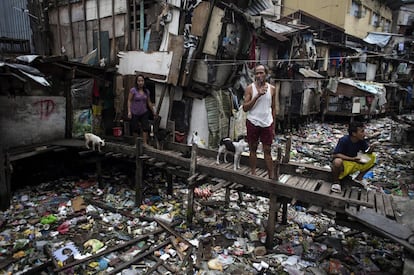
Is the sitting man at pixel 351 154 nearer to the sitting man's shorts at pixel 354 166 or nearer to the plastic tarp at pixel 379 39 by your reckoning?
the sitting man's shorts at pixel 354 166

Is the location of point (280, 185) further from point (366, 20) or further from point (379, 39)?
point (366, 20)

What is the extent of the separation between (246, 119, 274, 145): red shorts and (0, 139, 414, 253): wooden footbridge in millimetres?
433

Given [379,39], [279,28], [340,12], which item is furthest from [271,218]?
[379,39]

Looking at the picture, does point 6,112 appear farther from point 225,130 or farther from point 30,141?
point 225,130

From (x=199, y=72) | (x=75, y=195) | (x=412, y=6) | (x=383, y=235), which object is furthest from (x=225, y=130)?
(x=412, y=6)

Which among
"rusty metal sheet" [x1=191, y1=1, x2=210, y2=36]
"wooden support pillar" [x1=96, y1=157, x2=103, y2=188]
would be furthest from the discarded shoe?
"rusty metal sheet" [x1=191, y1=1, x2=210, y2=36]

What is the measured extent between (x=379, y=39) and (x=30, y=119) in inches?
1067

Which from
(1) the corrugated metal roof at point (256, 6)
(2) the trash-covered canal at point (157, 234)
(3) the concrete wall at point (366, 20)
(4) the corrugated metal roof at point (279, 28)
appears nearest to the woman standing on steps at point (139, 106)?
(2) the trash-covered canal at point (157, 234)

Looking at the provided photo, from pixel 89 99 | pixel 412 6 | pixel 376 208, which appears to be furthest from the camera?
pixel 412 6

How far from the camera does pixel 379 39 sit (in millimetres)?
23938

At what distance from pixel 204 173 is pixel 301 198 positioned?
2.01 metres

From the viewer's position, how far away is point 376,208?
4367 millimetres

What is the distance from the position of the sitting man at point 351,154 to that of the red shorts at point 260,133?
1231 millimetres

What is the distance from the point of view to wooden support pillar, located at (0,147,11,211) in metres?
6.11
